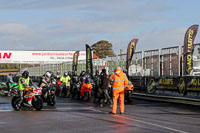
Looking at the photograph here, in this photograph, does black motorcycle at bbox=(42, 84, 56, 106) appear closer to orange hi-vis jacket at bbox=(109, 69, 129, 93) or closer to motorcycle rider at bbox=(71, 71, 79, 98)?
orange hi-vis jacket at bbox=(109, 69, 129, 93)

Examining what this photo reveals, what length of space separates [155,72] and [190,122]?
34.0 ft

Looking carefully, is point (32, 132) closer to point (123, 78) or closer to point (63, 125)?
point (63, 125)

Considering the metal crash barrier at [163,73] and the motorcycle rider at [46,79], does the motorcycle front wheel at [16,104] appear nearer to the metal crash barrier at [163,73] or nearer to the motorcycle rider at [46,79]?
the motorcycle rider at [46,79]

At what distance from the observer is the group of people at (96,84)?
14.3m

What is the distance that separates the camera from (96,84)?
1869 centimetres

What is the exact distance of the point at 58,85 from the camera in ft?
85.5

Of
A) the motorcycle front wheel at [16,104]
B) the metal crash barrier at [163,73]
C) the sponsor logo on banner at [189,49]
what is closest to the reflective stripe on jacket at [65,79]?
the metal crash barrier at [163,73]

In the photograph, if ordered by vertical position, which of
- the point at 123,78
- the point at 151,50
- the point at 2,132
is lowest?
the point at 2,132

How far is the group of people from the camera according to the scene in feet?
46.8

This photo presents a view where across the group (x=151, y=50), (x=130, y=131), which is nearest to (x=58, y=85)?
(x=151, y=50)

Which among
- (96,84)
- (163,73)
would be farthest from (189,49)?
(96,84)

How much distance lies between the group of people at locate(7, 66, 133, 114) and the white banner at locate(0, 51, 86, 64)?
40730mm

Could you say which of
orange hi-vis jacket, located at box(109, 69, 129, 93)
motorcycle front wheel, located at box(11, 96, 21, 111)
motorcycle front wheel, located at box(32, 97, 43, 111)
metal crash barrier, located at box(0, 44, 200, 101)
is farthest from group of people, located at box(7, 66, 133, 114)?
Result: metal crash barrier, located at box(0, 44, 200, 101)

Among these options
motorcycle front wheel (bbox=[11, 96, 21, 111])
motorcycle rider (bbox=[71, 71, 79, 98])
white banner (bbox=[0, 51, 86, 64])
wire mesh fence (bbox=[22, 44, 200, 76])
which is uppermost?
white banner (bbox=[0, 51, 86, 64])
